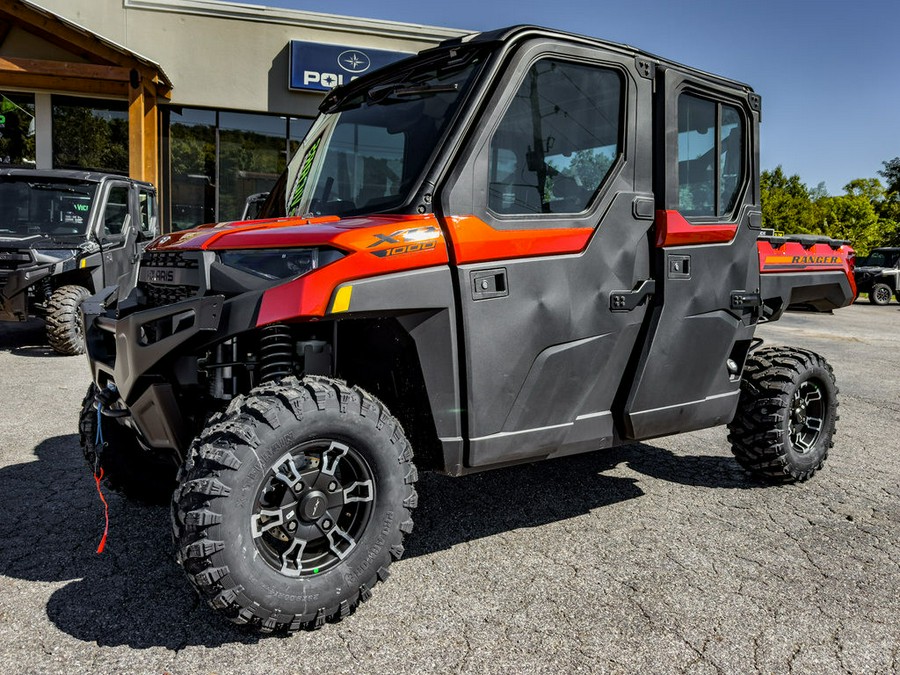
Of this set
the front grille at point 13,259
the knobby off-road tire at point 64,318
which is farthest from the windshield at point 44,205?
the knobby off-road tire at point 64,318

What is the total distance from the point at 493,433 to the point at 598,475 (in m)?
1.82

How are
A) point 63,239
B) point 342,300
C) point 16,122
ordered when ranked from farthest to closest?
1. point 16,122
2. point 63,239
3. point 342,300

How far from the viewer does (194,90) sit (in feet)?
53.2

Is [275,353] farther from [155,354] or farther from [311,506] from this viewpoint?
[311,506]

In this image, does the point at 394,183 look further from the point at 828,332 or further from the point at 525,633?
the point at 828,332

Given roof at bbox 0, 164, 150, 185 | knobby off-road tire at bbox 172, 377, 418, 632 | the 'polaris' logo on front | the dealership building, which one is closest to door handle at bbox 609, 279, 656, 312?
knobby off-road tire at bbox 172, 377, 418, 632

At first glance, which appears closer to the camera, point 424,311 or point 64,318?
point 424,311

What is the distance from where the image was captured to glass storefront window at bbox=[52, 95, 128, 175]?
16.5 meters

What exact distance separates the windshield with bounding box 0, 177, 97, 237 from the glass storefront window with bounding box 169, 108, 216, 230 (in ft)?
25.5

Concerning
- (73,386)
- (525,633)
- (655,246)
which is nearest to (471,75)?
(655,246)

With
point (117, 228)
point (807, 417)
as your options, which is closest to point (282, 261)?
point (807, 417)

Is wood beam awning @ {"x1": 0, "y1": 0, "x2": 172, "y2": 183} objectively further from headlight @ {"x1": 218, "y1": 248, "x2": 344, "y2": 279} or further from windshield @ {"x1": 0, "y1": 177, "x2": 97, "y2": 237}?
headlight @ {"x1": 218, "y1": 248, "x2": 344, "y2": 279}

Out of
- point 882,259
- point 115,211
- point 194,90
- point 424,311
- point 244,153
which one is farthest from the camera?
point 882,259

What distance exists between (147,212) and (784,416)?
8.27 meters
